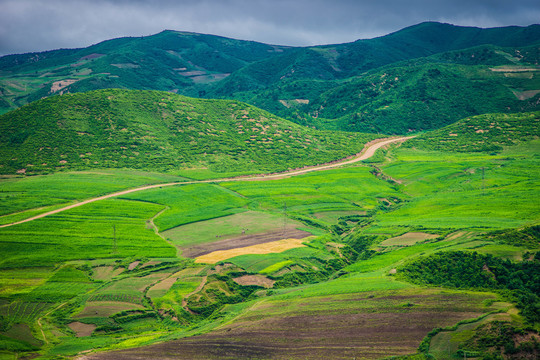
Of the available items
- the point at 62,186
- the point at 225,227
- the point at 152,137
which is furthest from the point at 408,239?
the point at 152,137

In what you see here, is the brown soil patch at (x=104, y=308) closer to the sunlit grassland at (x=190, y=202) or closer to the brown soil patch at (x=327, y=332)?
the brown soil patch at (x=327, y=332)

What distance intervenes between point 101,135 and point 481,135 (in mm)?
123716

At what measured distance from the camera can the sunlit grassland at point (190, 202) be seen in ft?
328

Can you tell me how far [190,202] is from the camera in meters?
110

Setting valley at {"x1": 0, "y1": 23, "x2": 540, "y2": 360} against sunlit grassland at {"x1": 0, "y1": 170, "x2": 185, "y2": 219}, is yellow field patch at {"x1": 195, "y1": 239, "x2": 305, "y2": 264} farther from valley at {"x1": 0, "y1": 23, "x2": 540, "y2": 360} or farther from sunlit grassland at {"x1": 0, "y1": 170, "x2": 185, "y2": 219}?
sunlit grassland at {"x1": 0, "y1": 170, "x2": 185, "y2": 219}

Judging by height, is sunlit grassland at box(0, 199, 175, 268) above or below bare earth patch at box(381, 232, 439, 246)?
above

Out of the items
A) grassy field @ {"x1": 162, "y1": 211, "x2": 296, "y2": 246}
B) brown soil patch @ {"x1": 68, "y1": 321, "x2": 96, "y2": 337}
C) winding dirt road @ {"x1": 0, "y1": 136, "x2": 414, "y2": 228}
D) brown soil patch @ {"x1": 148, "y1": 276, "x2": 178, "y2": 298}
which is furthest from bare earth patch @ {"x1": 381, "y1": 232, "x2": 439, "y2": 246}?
winding dirt road @ {"x1": 0, "y1": 136, "x2": 414, "y2": 228}

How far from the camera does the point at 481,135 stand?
169000 millimetres

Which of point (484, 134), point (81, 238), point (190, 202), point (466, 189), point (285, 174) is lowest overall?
point (466, 189)

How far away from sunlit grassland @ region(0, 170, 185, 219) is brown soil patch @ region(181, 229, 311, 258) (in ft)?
113

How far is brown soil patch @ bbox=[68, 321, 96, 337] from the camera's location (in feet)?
198

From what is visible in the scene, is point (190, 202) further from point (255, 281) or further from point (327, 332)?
point (327, 332)

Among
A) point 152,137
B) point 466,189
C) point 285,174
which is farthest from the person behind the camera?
point 152,137

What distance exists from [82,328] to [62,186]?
2293 inches
